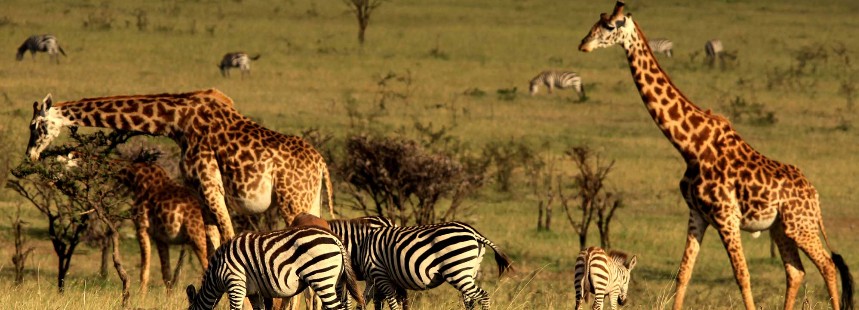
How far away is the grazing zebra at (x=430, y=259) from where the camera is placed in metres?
9.05

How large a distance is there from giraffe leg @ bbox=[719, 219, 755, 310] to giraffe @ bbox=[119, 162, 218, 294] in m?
6.01

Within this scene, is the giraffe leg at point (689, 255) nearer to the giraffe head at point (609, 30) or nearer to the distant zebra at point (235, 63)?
the giraffe head at point (609, 30)

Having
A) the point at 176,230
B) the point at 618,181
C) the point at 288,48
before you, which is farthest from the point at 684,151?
the point at 288,48

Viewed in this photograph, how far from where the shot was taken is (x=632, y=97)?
42.0 metres

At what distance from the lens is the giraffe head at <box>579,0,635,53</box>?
35.3 feet

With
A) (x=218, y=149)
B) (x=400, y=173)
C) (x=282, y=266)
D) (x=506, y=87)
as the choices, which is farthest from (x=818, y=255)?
(x=506, y=87)

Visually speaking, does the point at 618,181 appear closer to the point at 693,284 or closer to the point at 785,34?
the point at 693,284

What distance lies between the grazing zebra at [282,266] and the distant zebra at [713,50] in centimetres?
4279

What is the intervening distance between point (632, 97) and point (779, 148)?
29.5 feet

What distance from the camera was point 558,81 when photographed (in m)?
43.2

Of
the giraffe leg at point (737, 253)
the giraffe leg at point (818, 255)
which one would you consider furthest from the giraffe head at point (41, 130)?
the giraffe leg at point (818, 255)

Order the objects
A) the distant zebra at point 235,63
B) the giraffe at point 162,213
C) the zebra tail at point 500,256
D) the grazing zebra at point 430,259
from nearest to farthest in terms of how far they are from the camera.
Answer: the grazing zebra at point 430,259, the zebra tail at point 500,256, the giraffe at point 162,213, the distant zebra at point 235,63

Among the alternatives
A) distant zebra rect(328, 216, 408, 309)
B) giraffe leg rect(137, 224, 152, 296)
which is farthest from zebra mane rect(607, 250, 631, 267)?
giraffe leg rect(137, 224, 152, 296)

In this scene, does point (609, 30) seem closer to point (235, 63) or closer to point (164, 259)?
point (164, 259)
